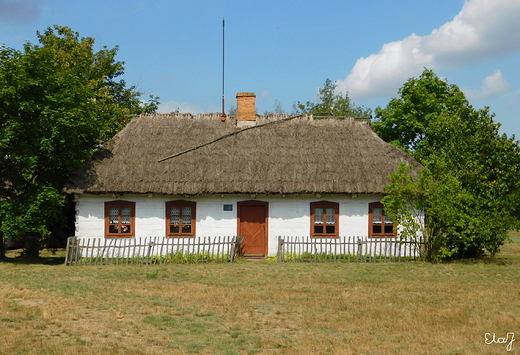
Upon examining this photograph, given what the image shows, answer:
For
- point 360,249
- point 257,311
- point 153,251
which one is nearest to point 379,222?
point 360,249

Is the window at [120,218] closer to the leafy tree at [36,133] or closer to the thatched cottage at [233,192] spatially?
the thatched cottage at [233,192]

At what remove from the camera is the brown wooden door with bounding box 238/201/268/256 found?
20.8 meters

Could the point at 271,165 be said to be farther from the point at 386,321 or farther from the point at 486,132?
the point at 386,321

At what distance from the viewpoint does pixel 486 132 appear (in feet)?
62.8

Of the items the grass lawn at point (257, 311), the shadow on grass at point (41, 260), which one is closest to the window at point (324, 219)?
the grass lawn at point (257, 311)

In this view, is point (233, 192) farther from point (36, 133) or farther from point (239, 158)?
point (36, 133)

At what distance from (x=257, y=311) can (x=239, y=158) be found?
37.2 ft

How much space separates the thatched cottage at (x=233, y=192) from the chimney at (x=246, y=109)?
2.18 m

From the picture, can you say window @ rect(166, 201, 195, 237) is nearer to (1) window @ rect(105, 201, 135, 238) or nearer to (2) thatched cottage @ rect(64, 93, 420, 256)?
(2) thatched cottage @ rect(64, 93, 420, 256)

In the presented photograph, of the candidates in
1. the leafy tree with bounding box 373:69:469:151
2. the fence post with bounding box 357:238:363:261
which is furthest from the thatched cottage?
the leafy tree with bounding box 373:69:469:151

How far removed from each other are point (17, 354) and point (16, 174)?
490 inches

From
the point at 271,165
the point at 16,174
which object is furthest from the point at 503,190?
the point at 16,174

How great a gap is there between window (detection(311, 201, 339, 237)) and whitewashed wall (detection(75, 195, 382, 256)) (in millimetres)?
184

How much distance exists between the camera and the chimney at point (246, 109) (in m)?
23.9
